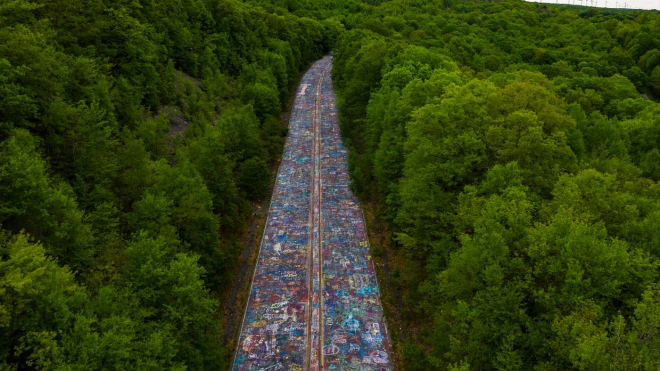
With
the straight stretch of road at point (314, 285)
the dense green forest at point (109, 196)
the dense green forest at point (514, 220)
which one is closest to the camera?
the dense green forest at point (109, 196)

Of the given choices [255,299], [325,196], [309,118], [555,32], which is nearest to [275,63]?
[309,118]

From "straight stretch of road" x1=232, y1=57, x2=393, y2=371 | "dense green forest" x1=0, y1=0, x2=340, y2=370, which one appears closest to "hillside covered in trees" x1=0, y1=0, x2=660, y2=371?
"dense green forest" x1=0, y1=0, x2=340, y2=370

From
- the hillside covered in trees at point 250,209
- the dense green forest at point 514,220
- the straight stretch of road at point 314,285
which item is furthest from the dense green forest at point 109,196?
the dense green forest at point 514,220

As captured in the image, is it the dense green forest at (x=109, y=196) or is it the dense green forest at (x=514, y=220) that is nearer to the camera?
the dense green forest at (x=109, y=196)

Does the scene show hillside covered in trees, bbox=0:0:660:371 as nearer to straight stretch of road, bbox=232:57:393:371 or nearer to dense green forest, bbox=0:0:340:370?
dense green forest, bbox=0:0:340:370

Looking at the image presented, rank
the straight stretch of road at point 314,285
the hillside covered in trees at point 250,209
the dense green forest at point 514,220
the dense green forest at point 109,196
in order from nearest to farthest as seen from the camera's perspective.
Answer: the dense green forest at point 109,196 < the hillside covered in trees at point 250,209 < the dense green forest at point 514,220 < the straight stretch of road at point 314,285

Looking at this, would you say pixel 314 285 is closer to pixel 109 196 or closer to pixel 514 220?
pixel 109 196

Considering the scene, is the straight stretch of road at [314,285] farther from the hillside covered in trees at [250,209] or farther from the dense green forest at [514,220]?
the dense green forest at [514,220]
